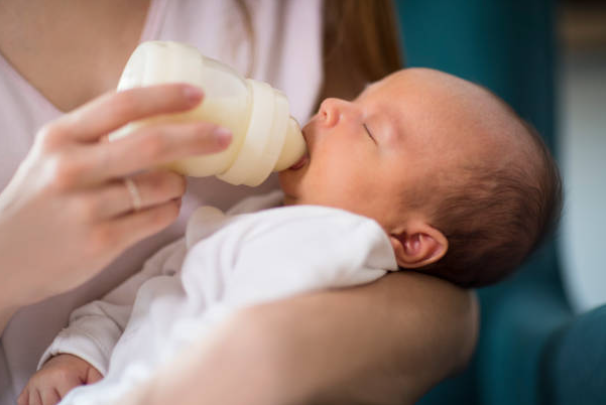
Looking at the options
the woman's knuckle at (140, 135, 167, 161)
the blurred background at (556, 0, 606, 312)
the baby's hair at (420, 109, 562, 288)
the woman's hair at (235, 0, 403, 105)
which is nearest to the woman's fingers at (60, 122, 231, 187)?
the woman's knuckle at (140, 135, 167, 161)

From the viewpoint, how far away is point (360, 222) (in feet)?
2.11

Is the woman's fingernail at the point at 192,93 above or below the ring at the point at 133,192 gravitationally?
above

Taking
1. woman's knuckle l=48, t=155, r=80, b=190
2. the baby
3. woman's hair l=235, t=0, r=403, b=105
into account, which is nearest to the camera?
woman's knuckle l=48, t=155, r=80, b=190

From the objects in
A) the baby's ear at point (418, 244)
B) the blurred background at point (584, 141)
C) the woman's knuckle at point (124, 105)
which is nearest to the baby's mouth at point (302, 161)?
the baby's ear at point (418, 244)

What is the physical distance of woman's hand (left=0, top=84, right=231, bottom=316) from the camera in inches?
19.9

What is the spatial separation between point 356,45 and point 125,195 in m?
0.65

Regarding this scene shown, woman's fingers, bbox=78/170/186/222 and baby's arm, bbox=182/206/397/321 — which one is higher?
woman's fingers, bbox=78/170/186/222

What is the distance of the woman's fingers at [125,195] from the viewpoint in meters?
0.52

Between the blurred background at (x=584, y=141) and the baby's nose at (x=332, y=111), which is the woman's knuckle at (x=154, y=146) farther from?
→ the blurred background at (x=584, y=141)

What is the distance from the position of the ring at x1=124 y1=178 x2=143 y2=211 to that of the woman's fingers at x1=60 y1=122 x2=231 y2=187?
18 millimetres

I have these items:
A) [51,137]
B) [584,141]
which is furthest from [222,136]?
[584,141]

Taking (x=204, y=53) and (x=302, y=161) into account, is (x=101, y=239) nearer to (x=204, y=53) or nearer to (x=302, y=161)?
(x=302, y=161)

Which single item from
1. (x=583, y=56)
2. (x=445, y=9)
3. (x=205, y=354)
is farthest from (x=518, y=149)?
(x=583, y=56)

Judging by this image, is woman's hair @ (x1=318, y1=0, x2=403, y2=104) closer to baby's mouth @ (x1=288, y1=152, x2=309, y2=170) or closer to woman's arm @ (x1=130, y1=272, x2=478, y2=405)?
baby's mouth @ (x1=288, y1=152, x2=309, y2=170)
